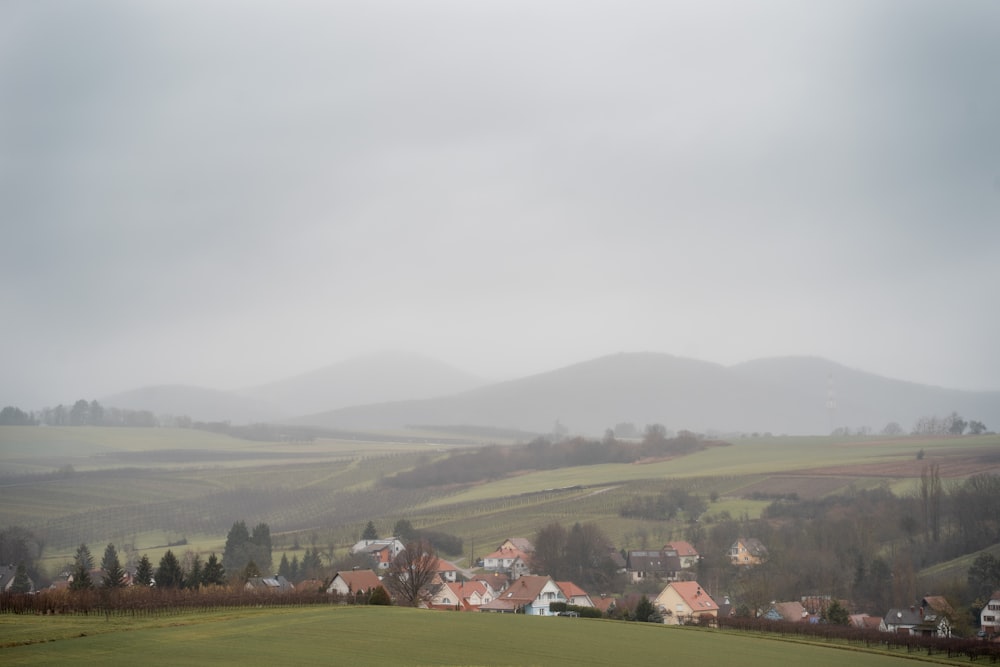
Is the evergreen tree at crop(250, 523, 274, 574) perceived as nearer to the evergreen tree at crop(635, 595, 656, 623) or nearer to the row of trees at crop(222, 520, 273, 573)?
the row of trees at crop(222, 520, 273, 573)

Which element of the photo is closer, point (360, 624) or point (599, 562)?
point (360, 624)

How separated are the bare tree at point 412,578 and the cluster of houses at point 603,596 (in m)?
1.28

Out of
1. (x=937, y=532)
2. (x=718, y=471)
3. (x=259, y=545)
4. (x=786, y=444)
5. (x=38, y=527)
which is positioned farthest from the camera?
(x=786, y=444)

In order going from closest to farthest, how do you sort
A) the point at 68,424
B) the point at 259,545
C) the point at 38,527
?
the point at 259,545 < the point at 38,527 < the point at 68,424

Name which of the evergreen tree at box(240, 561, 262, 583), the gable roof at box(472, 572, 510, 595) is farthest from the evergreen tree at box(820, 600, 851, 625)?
the evergreen tree at box(240, 561, 262, 583)

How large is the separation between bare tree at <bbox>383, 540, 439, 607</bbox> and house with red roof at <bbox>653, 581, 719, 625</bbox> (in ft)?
61.2

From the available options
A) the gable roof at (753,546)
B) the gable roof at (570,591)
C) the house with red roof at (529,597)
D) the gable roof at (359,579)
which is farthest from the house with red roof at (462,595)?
the gable roof at (753,546)

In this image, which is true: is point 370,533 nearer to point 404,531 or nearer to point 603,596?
point 404,531

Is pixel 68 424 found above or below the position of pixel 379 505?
above

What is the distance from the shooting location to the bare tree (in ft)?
234

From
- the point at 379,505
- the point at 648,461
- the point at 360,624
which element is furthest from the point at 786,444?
the point at 360,624

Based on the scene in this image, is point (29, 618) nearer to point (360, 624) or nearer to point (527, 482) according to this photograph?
point (360, 624)

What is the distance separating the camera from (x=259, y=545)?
10281 cm

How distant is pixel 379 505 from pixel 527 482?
2589 centimetres
